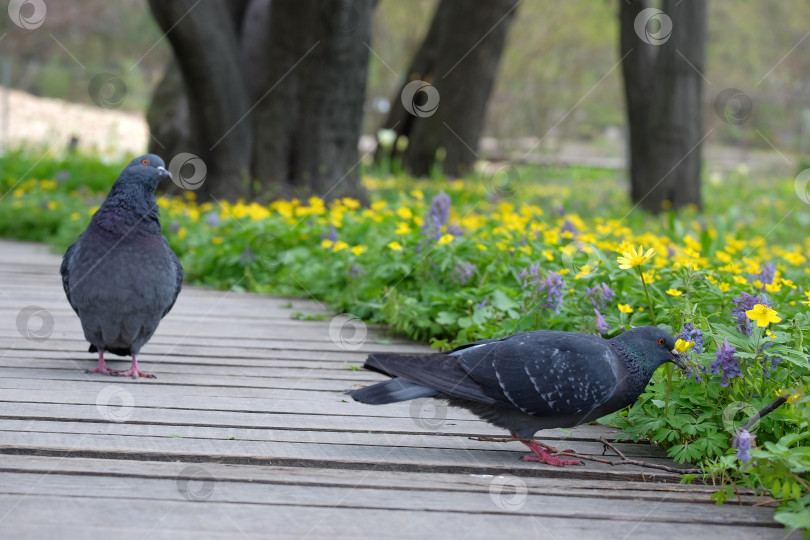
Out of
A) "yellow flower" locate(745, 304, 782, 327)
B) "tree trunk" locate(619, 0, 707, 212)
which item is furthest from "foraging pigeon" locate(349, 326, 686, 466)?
"tree trunk" locate(619, 0, 707, 212)

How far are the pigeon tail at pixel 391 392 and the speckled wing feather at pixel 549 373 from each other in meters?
0.15

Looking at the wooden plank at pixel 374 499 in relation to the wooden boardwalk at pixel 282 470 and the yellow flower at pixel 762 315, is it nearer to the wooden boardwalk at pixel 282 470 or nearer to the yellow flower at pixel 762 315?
the wooden boardwalk at pixel 282 470

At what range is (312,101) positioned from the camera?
7.39 m

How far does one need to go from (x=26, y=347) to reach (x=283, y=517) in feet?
7.38

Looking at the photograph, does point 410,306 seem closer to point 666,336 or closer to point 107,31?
point 666,336

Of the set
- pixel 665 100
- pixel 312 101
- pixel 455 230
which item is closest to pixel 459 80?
pixel 665 100

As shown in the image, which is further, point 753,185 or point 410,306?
point 753,185

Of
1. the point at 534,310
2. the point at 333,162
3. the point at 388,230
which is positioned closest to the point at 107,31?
the point at 333,162

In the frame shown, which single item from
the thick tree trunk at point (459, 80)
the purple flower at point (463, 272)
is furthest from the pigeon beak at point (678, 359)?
the thick tree trunk at point (459, 80)

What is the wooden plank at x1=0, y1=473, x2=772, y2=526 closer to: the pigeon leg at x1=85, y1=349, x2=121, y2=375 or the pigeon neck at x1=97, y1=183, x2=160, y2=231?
the pigeon leg at x1=85, y1=349, x2=121, y2=375

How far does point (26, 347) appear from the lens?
3.88 metres

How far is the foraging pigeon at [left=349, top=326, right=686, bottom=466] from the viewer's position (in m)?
2.55

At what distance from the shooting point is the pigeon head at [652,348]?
8.72ft

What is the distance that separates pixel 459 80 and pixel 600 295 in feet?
27.5
